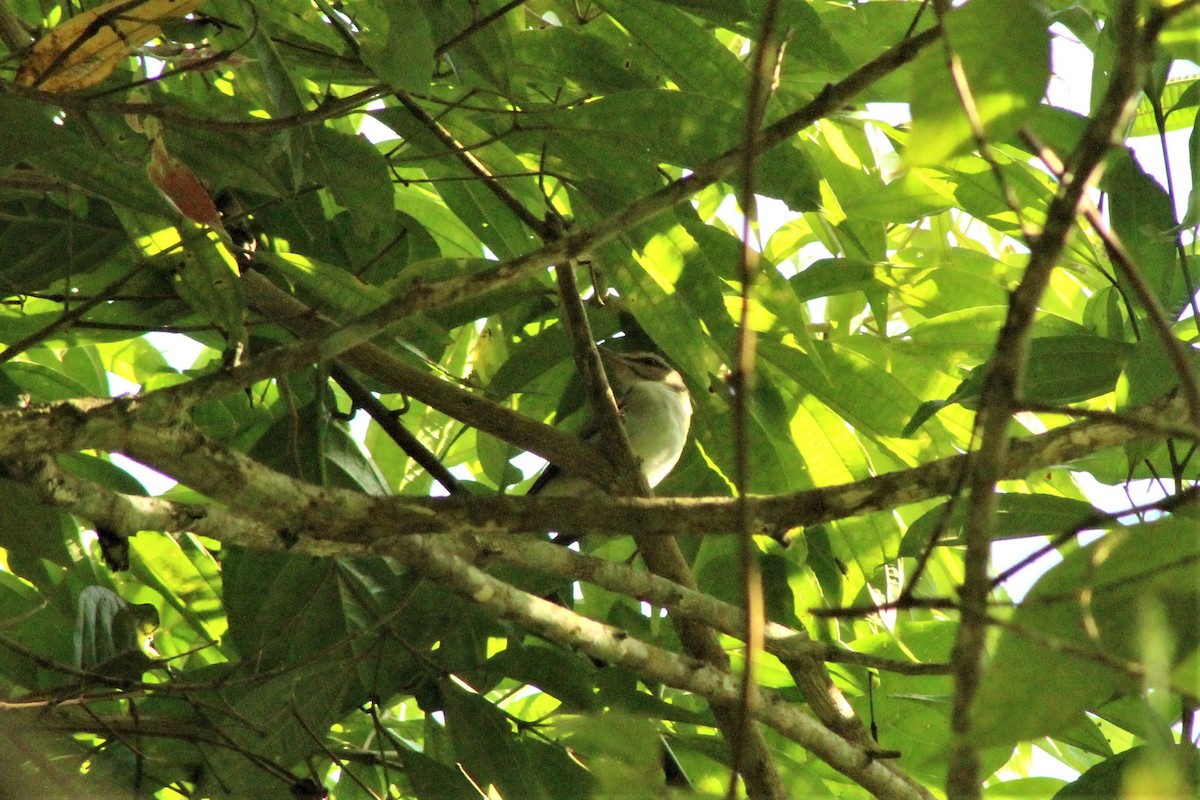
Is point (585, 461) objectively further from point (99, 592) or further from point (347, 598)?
point (99, 592)

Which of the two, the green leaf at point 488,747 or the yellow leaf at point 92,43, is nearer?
the yellow leaf at point 92,43

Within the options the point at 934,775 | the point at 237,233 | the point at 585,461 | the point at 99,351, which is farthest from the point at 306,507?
the point at 99,351

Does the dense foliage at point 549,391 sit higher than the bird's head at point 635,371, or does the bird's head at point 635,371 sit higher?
the bird's head at point 635,371

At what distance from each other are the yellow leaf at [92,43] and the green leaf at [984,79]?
1429mm

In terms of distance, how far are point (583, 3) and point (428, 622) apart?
168 cm

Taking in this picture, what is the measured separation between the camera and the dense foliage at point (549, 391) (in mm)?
1842

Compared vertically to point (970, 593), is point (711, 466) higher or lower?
higher

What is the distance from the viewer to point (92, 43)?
6.94 feet

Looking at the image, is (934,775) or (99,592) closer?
(99,592)

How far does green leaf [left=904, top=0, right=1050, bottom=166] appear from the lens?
39.9 inches

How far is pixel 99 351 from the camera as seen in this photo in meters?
4.14

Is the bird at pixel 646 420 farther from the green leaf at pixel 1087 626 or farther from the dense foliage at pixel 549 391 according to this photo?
the green leaf at pixel 1087 626

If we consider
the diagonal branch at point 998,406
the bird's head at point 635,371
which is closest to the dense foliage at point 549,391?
the diagonal branch at point 998,406

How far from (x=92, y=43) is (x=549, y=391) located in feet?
6.58
